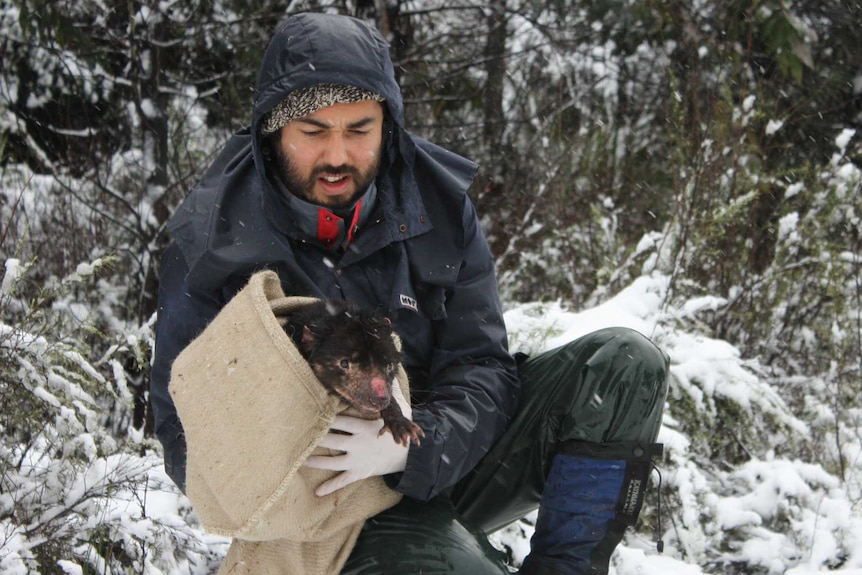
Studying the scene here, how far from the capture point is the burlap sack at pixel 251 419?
6.72 ft

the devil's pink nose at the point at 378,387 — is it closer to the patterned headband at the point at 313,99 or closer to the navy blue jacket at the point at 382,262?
the navy blue jacket at the point at 382,262

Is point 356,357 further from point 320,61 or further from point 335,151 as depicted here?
point 320,61

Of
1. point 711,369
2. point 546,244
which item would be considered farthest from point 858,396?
point 546,244

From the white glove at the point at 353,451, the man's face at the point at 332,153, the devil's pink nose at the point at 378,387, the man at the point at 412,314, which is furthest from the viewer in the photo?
the man's face at the point at 332,153

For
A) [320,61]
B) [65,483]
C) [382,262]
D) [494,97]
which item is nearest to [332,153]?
[320,61]

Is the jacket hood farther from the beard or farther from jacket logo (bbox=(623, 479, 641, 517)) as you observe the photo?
jacket logo (bbox=(623, 479, 641, 517))

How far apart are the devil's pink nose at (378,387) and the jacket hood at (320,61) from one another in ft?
3.07

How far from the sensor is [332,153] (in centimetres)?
247

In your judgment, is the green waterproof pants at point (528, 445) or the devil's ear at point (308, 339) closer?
the devil's ear at point (308, 339)

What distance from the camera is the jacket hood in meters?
2.40

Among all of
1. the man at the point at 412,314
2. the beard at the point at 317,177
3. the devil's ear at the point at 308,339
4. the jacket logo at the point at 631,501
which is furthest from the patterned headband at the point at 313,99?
the jacket logo at the point at 631,501

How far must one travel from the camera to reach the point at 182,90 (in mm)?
5461

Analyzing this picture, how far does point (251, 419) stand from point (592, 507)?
3.57ft

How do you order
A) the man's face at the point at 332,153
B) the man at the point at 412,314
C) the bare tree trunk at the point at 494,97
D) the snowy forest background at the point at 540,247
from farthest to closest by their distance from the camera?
the bare tree trunk at the point at 494,97 < the snowy forest background at the point at 540,247 < the man's face at the point at 332,153 < the man at the point at 412,314
